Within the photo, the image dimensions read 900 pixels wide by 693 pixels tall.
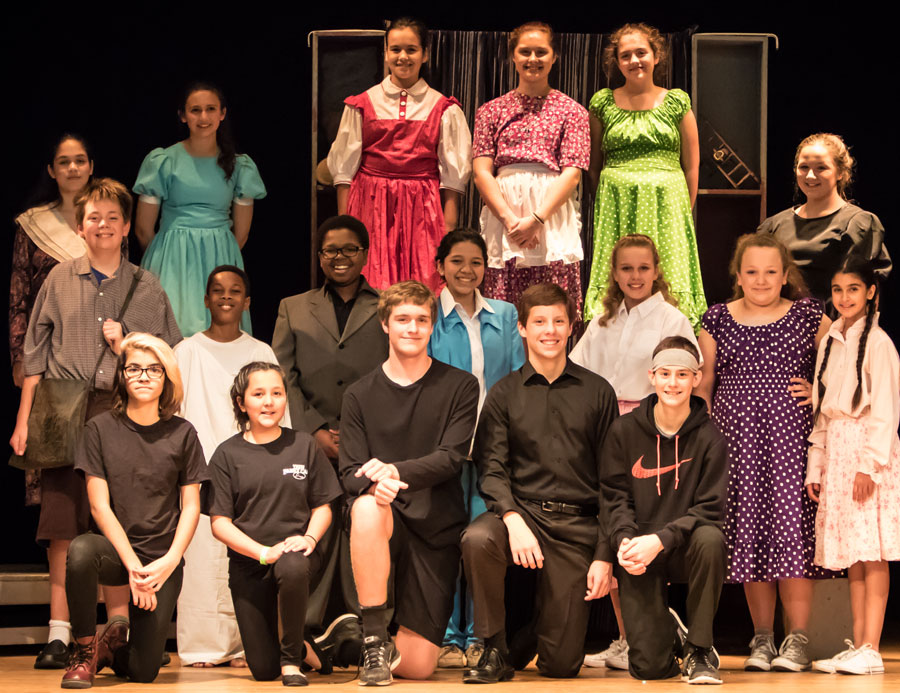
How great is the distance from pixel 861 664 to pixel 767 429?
0.85 m

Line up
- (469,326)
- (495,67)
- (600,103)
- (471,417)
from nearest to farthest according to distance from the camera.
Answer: (471,417)
(469,326)
(600,103)
(495,67)

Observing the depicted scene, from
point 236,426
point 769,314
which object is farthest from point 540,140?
point 236,426

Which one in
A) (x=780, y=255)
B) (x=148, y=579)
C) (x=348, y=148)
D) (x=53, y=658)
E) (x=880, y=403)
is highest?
(x=348, y=148)

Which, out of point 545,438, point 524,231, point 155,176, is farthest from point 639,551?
point 155,176

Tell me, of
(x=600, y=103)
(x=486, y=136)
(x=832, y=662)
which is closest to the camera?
(x=832, y=662)

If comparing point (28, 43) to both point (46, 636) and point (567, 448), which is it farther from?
point (567, 448)

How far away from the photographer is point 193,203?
5.52 metres

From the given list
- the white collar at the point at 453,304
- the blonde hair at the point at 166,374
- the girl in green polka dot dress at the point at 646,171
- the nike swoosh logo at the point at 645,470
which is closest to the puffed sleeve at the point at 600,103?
the girl in green polka dot dress at the point at 646,171

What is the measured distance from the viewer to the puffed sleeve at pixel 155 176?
5488 mm

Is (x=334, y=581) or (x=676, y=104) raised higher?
(x=676, y=104)

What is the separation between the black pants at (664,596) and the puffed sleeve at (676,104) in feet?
5.99

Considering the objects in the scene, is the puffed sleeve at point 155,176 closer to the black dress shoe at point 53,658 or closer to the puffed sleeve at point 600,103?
the puffed sleeve at point 600,103

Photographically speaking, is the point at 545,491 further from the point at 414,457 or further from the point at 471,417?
the point at 414,457

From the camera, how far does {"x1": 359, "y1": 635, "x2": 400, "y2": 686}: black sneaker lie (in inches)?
163
